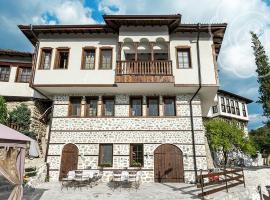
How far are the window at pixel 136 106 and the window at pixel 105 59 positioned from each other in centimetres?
267

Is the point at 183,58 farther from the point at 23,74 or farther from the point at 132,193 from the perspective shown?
the point at 23,74

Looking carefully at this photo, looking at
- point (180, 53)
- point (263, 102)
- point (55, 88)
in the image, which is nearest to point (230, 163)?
point (263, 102)

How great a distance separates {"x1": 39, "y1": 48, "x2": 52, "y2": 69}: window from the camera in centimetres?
1453

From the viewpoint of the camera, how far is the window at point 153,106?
14445mm

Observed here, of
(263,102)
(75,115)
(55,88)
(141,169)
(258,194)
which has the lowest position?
(258,194)

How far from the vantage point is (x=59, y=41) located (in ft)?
48.8

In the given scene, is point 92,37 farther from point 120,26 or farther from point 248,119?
point 248,119

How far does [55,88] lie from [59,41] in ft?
10.7

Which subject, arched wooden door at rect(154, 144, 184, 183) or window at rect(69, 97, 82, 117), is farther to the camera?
window at rect(69, 97, 82, 117)

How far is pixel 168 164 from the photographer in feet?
44.3

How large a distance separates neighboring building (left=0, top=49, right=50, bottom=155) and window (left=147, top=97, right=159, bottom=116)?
8.41 meters

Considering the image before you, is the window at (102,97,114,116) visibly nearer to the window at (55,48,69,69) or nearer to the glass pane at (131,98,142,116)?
the glass pane at (131,98,142,116)

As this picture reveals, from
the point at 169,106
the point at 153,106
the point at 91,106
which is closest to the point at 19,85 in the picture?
the point at 91,106

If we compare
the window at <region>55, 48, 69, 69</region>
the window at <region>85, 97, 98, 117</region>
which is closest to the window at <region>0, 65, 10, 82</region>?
the window at <region>55, 48, 69, 69</region>
